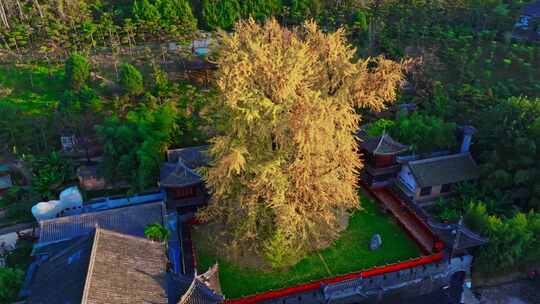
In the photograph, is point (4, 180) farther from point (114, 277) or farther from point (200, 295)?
point (200, 295)

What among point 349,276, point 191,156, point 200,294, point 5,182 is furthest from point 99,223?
point 349,276

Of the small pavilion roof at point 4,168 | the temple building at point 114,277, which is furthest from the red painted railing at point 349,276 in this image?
the small pavilion roof at point 4,168

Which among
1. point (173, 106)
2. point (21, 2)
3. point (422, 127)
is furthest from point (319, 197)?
point (21, 2)

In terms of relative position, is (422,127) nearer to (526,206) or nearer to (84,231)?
(526,206)

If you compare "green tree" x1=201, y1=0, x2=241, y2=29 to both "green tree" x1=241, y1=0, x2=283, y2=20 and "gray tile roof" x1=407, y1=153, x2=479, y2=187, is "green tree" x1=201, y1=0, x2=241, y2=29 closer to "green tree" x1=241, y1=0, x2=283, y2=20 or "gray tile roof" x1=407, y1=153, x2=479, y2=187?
"green tree" x1=241, y1=0, x2=283, y2=20

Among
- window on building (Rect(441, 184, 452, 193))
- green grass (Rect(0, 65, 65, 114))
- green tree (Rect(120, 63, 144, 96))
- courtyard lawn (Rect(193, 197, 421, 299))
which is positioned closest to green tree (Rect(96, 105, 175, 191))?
green tree (Rect(120, 63, 144, 96))

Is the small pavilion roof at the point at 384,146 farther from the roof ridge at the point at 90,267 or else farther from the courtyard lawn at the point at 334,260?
the roof ridge at the point at 90,267
